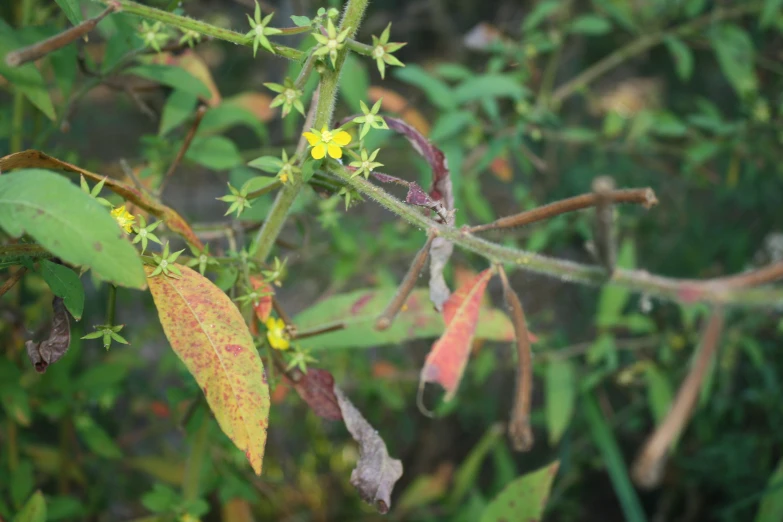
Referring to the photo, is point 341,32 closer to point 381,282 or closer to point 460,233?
point 460,233

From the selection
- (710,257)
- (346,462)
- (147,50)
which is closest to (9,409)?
(147,50)

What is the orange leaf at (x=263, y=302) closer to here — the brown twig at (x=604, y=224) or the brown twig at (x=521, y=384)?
the brown twig at (x=521, y=384)

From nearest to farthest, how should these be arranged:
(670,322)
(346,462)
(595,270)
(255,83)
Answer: (595,270) → (670,322) → (346,462) → (255,83)

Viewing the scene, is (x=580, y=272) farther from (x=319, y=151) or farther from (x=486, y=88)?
(x=486, y=88)

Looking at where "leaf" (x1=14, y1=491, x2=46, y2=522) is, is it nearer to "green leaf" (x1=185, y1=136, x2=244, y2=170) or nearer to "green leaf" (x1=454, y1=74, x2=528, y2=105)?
"green leaf" (x1=185, y1=136, x2=244, y2=170)

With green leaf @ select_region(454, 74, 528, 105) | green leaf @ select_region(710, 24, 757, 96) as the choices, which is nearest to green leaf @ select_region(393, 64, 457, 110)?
green leaf @ select_region(454, 74, 528, 105)
